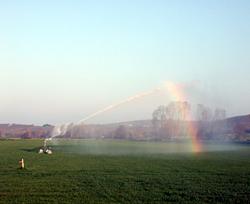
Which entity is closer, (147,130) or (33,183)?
(33,183)

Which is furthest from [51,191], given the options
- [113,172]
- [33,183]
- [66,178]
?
[113,172]

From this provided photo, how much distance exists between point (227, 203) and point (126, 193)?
5011 mm

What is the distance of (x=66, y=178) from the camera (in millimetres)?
26016

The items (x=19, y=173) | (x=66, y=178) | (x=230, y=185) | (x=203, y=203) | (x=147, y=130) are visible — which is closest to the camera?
(x=203, y=203)

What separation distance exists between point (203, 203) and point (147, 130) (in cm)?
14292

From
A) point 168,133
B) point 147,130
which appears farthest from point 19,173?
point 147,130

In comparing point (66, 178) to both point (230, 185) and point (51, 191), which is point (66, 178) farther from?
point (230, 185)

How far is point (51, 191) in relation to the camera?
20.5 m

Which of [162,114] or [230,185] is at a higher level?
[162,114]

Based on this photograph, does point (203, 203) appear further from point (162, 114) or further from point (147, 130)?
point (147, 130)

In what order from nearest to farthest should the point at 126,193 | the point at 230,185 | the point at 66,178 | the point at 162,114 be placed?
1. the point at 126,193
2. the point at 230,185
3. the point at 66,178
4. the point at 162,114

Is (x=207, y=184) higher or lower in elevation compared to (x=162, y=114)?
lower

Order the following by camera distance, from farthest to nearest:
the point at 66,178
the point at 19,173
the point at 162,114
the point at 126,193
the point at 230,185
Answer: the point at 162,114 < the point at 19,173 < the point at 66,178 < the point at 230,185 < the point at 126,193

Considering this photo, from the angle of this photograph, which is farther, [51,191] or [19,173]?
[19,173]
